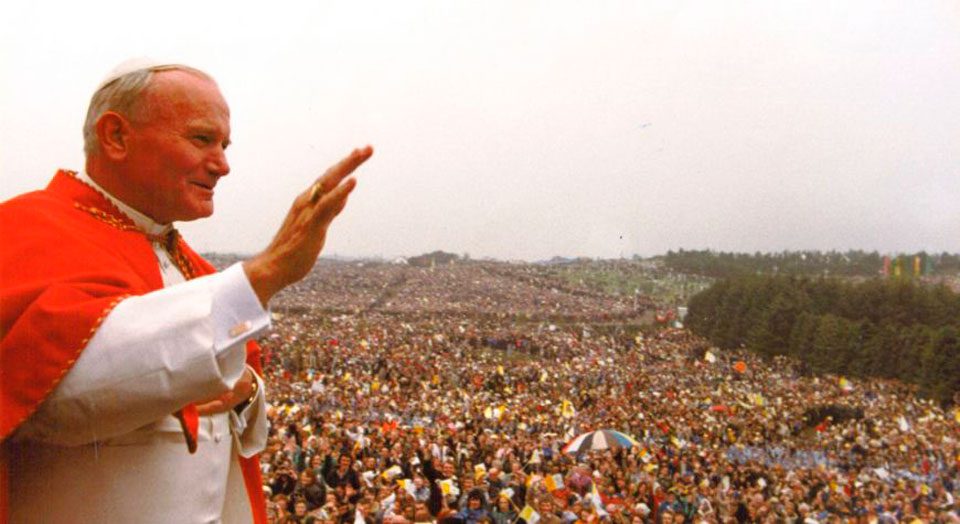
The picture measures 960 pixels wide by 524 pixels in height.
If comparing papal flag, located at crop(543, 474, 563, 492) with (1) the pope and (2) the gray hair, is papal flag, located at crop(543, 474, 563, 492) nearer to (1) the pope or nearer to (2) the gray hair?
(1) the pope

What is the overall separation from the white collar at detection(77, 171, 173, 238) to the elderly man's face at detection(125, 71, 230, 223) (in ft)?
0.14

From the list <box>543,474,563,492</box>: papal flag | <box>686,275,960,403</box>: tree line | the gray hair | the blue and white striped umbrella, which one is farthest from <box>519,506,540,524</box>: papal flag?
<box>686,275,960,403</box>: tree line

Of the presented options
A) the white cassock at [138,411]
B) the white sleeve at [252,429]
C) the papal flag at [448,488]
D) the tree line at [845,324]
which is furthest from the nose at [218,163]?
the tree line at [845,324]

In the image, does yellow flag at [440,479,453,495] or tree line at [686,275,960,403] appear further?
tree line at [686,275,960,403]

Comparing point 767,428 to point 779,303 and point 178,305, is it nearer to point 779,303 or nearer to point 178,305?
point 178,305

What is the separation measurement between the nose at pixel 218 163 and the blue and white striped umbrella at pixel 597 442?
13005 millimetres

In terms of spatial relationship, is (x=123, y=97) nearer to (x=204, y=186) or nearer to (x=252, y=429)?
(x=204, y=186)

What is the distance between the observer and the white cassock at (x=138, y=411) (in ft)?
3.70

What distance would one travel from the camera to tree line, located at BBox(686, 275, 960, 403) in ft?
116

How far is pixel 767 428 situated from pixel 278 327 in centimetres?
2503

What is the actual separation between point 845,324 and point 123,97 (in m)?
47.9

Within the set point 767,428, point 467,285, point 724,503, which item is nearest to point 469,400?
point 767,428

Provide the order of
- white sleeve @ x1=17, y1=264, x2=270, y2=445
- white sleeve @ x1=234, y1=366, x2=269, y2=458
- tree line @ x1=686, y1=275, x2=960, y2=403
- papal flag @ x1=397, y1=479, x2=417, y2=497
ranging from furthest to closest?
1. tree line @ x1=686, y1=275, x2=960, y2=403
2. papal flag @ x1=397, y1=479, x2=417, y2=497
3. white sleeve @ x1=234, y1=366, x2=269, y2=458
4. white sleeve @ x1=17, y1=264, x2=270, y2=445

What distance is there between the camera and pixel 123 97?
148cm
